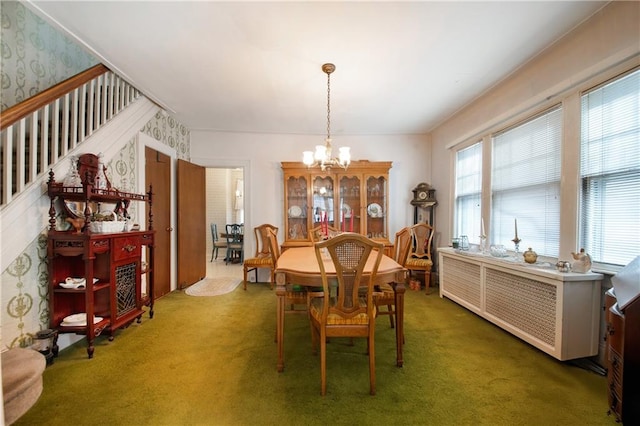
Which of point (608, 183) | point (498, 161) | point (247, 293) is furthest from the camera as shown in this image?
point (247, 293)

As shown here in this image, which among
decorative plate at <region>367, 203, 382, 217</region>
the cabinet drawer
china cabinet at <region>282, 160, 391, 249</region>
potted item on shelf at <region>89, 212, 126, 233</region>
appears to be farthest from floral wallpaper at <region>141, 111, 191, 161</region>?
decorative plate at <region>367, 203, 382, 217</region>

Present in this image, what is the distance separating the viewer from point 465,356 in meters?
2.07

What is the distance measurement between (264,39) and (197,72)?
94 cm

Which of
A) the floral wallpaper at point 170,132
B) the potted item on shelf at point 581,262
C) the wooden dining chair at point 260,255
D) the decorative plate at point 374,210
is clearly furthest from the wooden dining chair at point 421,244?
the floral wallpaper at point 170,132

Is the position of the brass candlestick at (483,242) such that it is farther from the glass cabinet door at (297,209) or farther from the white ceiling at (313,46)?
the glass cabinet door at (297,209)

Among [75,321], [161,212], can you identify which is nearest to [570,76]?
[75,321]

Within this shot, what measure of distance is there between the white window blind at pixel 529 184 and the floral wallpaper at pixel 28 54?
444 cm

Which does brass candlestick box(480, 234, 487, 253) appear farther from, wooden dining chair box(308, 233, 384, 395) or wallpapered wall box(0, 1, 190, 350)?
wallpapered wall box(0, 1, 190, 350)

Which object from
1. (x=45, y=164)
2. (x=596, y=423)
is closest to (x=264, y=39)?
(x=45, y=164)

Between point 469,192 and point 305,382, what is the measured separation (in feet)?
10.4

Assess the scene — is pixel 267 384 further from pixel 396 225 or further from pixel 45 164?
pixel 396 225

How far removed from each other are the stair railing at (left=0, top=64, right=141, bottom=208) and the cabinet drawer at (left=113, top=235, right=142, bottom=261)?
729 millimetres

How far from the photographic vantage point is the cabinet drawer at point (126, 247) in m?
2.29

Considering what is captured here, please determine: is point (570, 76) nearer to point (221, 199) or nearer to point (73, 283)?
point (73, 283)
